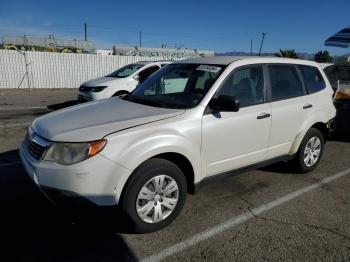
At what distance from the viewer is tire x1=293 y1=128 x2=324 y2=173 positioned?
4828mm

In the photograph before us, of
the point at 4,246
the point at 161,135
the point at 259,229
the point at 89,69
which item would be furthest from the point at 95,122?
the point at 89,69

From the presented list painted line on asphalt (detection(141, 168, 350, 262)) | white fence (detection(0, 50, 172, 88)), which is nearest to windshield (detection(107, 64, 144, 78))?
painted line on asphalt (detection(141, 168, 350, 262))

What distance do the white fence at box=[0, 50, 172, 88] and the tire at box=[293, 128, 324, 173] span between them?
17.3 m

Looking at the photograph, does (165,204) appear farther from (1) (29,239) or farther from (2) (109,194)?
(1) (29,239)

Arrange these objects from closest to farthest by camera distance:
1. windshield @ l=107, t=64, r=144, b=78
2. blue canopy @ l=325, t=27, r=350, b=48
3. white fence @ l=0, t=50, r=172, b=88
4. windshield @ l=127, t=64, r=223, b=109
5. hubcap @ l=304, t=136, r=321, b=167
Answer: windshield @ l=127, t=64, r=223, b=109, hubcap @ l=304, t=136, r=321, b=167, windshield @ l=107, t=64, r=144, b=78, white fence @ l=0, t=50, r=172, b=88, blue canopy @ l=325, t=27, r=350, b=48

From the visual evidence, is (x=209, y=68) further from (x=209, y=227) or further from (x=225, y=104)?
(x=209, y=227)

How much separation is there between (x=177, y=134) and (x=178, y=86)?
1.14 m

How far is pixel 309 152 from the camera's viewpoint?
4988 mm

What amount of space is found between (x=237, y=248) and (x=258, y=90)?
2009mm

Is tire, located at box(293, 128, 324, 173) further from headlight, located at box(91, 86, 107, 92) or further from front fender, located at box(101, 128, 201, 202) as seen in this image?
headlight, located at box(91, 86, 107, 92)

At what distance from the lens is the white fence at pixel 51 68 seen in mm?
18281

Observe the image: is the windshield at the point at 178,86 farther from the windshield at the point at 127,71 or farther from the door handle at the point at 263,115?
the windshield at the point at 127,71

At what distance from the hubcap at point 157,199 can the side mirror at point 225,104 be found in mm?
925

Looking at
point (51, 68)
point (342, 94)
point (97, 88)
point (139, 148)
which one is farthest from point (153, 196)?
point (51, 68)
